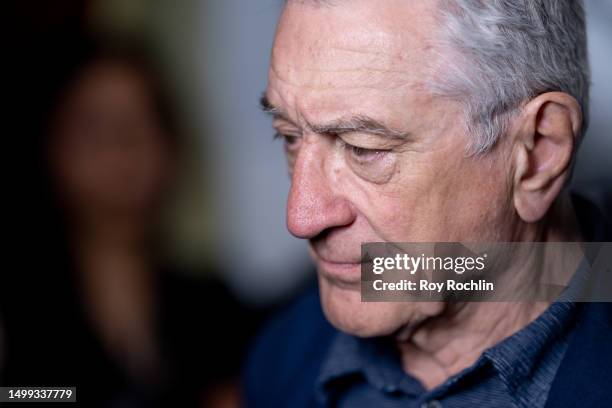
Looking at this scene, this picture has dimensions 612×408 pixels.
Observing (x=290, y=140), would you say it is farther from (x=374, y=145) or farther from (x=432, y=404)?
(x=432, y=404)

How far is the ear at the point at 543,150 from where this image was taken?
1.00 m

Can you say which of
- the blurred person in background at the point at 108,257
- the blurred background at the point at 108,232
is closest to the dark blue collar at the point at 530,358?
the blurred background at the point at 108,232

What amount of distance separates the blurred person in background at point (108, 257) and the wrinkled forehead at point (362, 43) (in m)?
1.22

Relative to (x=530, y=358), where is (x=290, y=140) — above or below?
above

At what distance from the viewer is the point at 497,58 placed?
969mm

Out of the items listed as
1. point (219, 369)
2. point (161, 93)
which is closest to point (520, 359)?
point (219, 369)

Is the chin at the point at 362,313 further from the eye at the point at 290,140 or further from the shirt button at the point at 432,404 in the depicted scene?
the eye at the point at 290,140

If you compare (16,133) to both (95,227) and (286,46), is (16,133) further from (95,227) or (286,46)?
(286,46)

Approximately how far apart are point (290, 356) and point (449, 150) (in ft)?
1.89

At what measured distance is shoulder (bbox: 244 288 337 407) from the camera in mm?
1324

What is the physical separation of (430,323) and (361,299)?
13 cm

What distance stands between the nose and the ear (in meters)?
0.24

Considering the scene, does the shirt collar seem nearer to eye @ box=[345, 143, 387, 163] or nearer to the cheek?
the cheek

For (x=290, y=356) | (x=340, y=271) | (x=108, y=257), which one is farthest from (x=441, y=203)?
(x=108, y=257)
